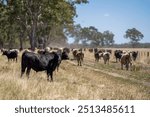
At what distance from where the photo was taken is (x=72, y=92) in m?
14.3

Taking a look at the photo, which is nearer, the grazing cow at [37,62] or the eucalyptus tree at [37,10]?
the grazing cow at [37,62]

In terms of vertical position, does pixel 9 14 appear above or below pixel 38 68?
above

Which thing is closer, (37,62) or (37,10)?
(37,62)

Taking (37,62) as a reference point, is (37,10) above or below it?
above

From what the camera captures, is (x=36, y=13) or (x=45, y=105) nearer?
(x=45, y=105)

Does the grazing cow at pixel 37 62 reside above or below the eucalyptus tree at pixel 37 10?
below

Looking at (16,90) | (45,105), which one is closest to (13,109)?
(45,105)

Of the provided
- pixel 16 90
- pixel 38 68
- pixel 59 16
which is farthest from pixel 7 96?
pixel 59 16

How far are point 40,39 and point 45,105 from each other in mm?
67177

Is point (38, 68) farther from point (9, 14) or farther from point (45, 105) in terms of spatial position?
point (9, 14)

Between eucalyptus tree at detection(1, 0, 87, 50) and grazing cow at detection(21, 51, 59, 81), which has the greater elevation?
eucalyptus tree at detection(1, 0, 87, 50)

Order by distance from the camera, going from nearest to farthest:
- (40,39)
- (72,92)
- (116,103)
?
(116,103)
(72,92)
(40,39)

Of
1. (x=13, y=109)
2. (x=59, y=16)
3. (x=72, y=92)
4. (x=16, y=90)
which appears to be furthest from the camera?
(x=59, y=16)

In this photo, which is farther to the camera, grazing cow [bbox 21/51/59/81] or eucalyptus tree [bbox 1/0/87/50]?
eucalyptus tree [bbox 1/0/87/50]
